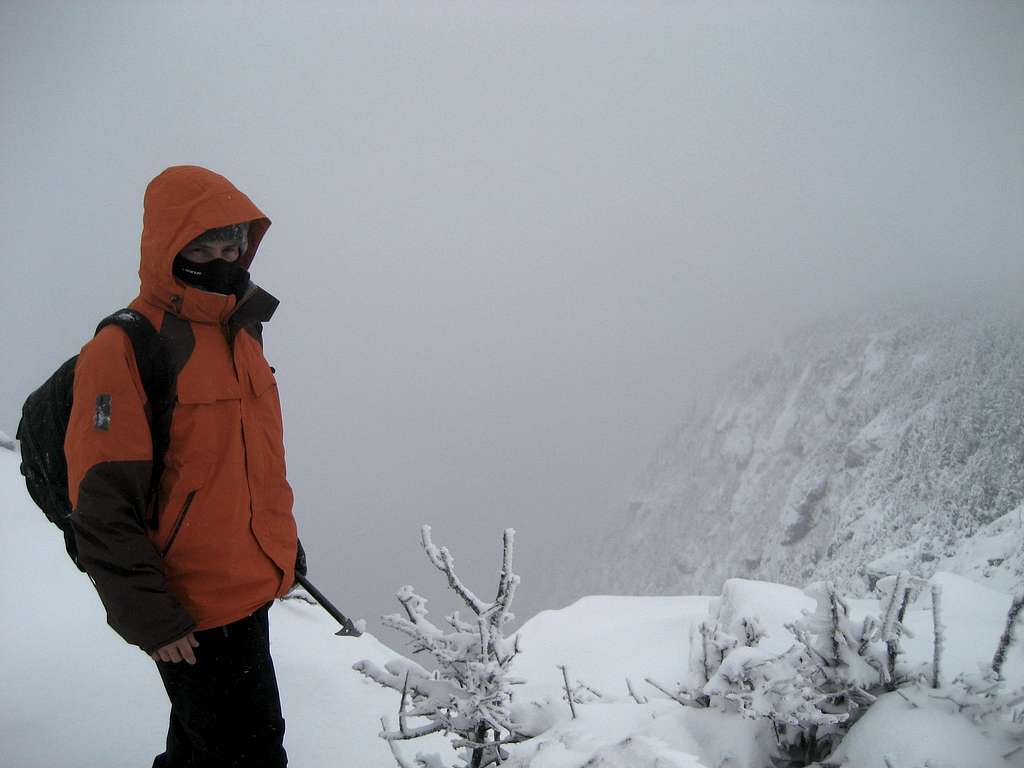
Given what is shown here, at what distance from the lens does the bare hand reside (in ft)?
5.49

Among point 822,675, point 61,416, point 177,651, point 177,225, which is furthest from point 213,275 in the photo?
point 822,675

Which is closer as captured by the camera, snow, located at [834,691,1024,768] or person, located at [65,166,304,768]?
snow, located at [834,691,1024,768]

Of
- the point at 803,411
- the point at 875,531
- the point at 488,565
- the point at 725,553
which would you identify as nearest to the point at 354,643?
the point at 875,531

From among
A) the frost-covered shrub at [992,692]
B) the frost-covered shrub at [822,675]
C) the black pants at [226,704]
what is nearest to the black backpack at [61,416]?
the black pants at [226,704]

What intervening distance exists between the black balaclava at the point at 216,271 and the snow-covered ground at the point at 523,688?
186 cm

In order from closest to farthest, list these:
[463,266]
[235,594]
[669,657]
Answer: [235,594] → [669,657] → [463,266]

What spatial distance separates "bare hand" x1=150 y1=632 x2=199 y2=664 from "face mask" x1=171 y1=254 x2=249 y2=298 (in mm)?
1223

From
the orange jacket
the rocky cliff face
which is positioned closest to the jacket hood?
the orange jacket

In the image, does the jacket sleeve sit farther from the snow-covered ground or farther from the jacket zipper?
the snow-covered ground

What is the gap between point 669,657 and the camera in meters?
4.23

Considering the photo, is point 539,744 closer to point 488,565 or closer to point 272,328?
point 488,565

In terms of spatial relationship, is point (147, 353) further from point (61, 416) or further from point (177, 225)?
point (177, 225)

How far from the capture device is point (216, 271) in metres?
1.97

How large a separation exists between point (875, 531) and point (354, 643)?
13.2 meters
